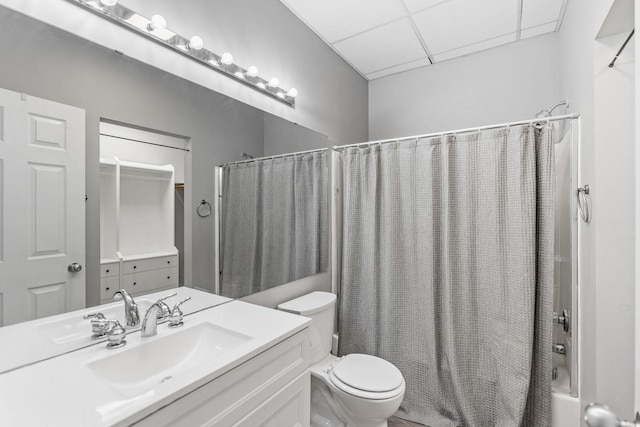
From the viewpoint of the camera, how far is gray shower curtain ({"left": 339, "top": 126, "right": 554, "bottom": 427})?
1.58 meters

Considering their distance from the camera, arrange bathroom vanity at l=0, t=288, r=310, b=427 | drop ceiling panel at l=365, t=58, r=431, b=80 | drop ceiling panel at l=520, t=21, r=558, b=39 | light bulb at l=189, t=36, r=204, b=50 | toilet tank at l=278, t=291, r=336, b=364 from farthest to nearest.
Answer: drop ceiling panel at l=365, t=58, r=431, b=80 → drop ceiling panel at l=520, t=21, r=558, b=39 → toilet tank at l=278, t=291, r=336, b=364 → light bulb at l=189, t=36, r=204, b=50 → bathroom vanity at l=0, t=288, r=310, b=427

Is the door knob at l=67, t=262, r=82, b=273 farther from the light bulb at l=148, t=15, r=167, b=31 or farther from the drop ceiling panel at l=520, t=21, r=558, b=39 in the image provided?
the drop ceiling panel at l=520, t=21, r=558, b=39

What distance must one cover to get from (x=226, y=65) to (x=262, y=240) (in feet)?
2.99

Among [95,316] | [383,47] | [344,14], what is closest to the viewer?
[95,316]

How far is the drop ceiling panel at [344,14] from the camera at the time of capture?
1872mm

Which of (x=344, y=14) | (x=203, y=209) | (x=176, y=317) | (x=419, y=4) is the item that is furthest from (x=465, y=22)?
(x=176, y=317)

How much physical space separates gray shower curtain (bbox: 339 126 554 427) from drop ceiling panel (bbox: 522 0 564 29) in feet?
2.95

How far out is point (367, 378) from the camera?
5.03 ft

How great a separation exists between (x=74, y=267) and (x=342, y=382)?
4.12 feet

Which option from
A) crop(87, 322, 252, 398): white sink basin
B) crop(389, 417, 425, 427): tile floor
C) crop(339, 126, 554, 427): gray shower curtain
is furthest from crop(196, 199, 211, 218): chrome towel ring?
crop(389, 417, 425, 427): tile floor

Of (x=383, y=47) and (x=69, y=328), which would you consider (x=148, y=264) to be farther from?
(x=383, y=47)

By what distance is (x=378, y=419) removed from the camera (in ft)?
4.81

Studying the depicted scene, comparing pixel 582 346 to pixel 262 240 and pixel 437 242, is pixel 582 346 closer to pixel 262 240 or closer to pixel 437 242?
pixel 437 242

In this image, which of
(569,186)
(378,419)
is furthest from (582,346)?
(378,419)
